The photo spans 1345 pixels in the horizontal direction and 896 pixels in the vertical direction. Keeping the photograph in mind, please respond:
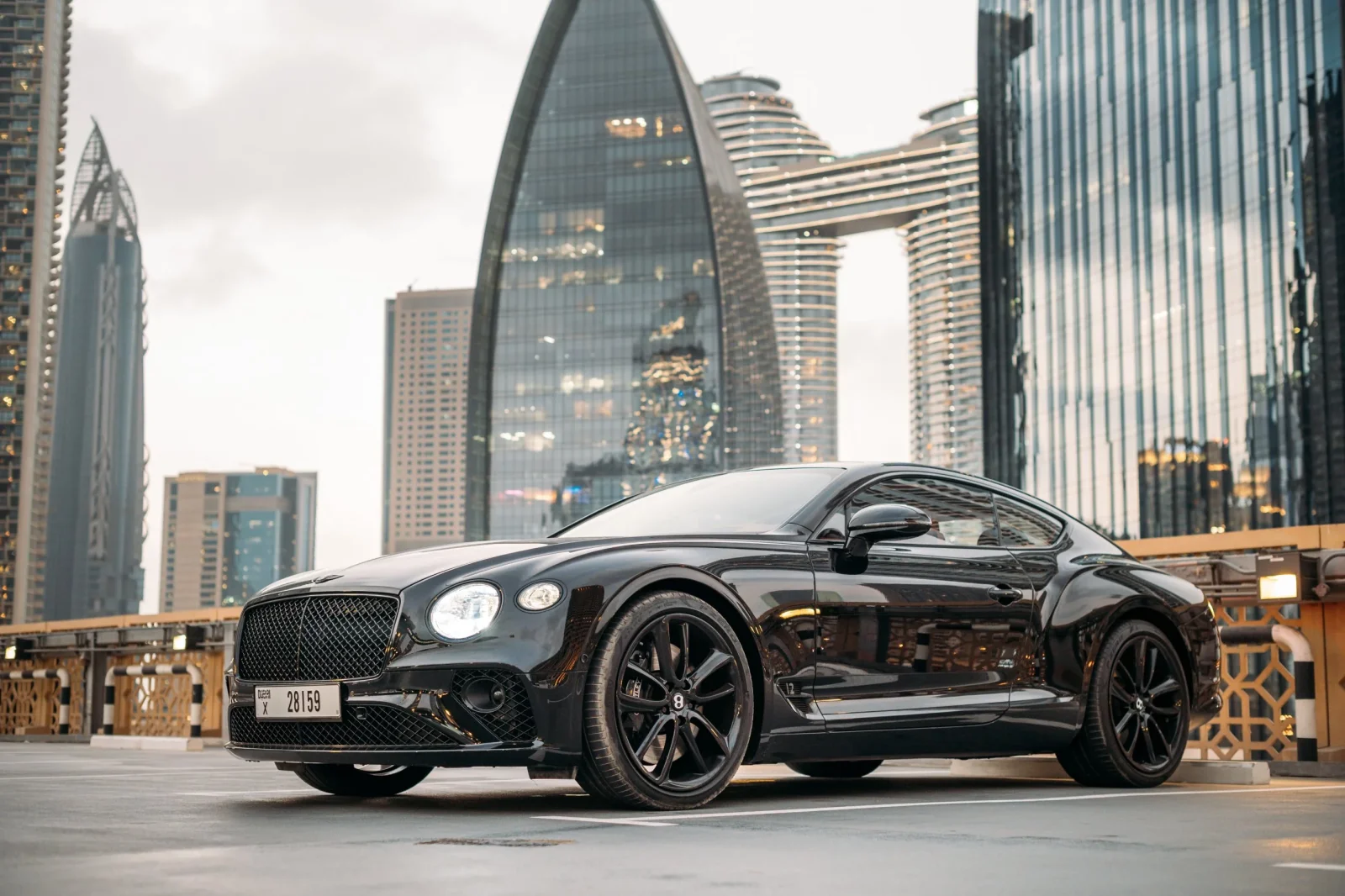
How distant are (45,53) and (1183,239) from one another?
141 meters

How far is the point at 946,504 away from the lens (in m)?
6.61

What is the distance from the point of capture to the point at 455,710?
4.88m

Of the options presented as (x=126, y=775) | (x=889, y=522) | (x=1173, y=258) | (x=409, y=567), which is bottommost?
(x=126, y=775)

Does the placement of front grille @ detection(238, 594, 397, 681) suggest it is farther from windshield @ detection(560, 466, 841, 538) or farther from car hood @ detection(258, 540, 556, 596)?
windshield @ detection(560, 466, 841, 538)

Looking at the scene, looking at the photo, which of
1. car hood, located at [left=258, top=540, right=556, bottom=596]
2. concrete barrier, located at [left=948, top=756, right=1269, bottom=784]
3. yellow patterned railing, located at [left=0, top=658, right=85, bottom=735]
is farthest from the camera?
yellow patterned railing, located at [left=0, top=658, right=85, bottom=735]

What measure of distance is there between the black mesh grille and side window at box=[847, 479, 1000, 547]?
1.88 meters

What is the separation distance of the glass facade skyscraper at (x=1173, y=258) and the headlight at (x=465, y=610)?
198ft

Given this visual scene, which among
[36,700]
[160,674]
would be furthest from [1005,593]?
[36,700]

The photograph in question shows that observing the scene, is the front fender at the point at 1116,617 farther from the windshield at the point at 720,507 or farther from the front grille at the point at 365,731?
the front grille at the point at 365,731

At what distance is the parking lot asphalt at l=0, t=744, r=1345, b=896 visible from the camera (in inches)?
125

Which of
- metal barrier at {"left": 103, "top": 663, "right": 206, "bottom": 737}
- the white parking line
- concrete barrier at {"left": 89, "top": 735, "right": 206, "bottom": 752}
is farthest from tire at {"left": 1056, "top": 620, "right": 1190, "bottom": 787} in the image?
metal barrier at {"left": 103, "top": 663, "right": 206, "bottom": 737}

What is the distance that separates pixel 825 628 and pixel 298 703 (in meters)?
1.89

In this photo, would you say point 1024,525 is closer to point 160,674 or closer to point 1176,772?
point 1176,772

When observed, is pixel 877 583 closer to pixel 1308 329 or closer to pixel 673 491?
pixel 673 491
